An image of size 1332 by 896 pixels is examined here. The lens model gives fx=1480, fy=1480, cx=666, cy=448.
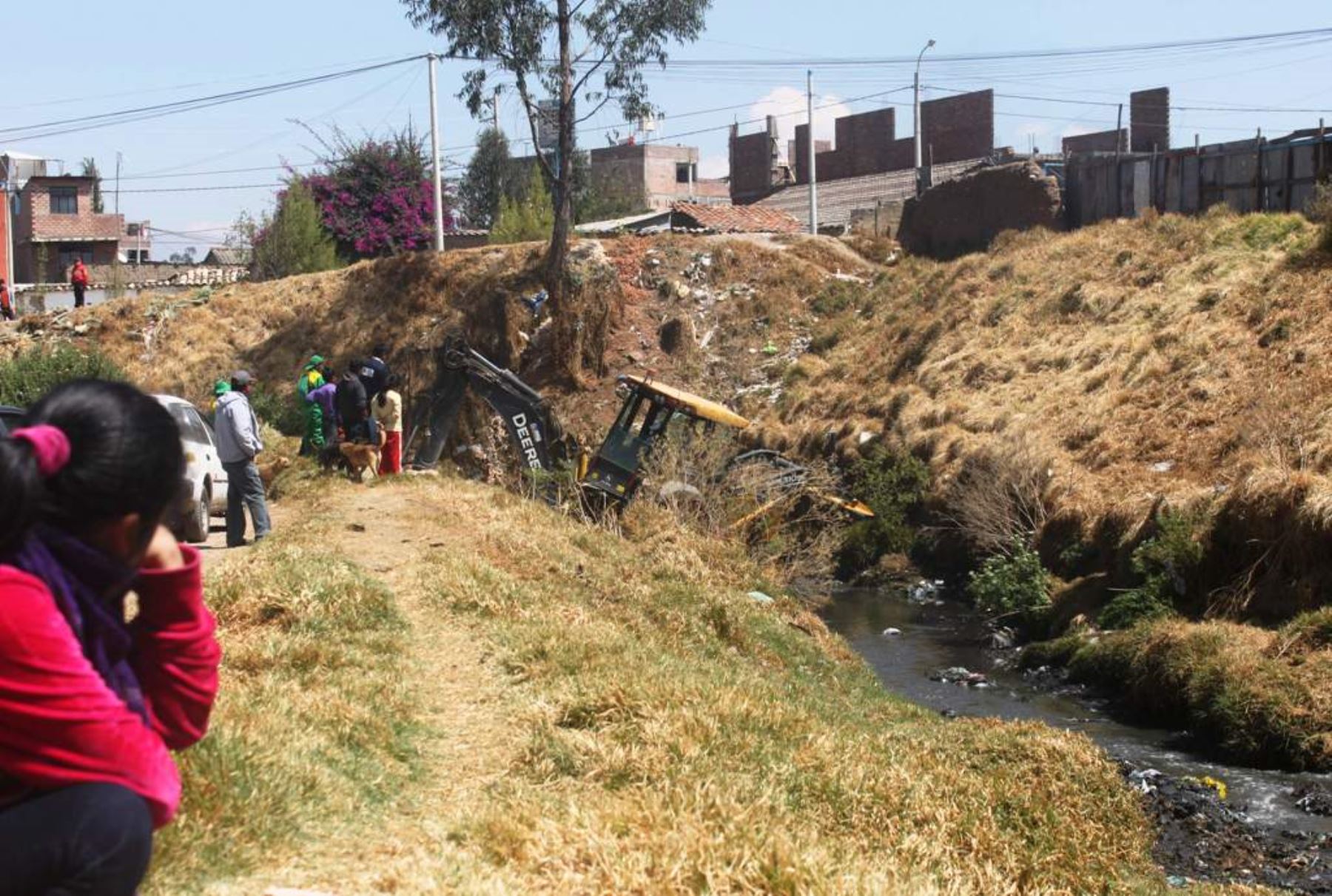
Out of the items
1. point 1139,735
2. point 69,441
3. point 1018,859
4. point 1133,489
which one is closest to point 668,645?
point 1018,859

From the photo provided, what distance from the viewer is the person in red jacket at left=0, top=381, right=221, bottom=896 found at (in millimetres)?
2900

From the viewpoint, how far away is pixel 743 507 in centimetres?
2133

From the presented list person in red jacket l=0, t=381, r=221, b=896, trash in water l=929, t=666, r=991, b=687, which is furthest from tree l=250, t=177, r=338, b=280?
A: person in red jacket l=0, t=381, r=221, b=896

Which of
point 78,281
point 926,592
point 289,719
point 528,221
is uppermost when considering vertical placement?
point 528,221

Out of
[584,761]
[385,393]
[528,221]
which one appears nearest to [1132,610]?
[385,393]

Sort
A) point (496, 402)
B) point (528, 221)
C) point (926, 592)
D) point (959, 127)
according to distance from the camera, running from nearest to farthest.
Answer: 1. point (926, 592)
2. point (496, 402)
3. point (528, 221)
4. point (959, 127)

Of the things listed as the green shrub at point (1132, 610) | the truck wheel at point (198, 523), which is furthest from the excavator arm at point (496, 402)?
the green shrub at point (1132, 610)

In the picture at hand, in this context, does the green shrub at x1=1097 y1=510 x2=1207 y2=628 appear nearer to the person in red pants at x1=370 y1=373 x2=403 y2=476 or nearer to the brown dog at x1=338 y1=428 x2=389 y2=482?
the brown dog at x1=338 y1=428 x2=389 y2=482

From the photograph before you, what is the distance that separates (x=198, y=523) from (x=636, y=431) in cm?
874

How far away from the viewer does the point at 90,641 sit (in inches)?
122

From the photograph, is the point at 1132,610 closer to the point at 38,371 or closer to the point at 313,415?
the point at 313,415

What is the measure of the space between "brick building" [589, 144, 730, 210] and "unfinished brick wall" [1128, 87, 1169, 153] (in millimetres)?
26374

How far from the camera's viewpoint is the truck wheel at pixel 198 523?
15820 millimetres

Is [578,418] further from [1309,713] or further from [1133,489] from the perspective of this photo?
[1309,713]
